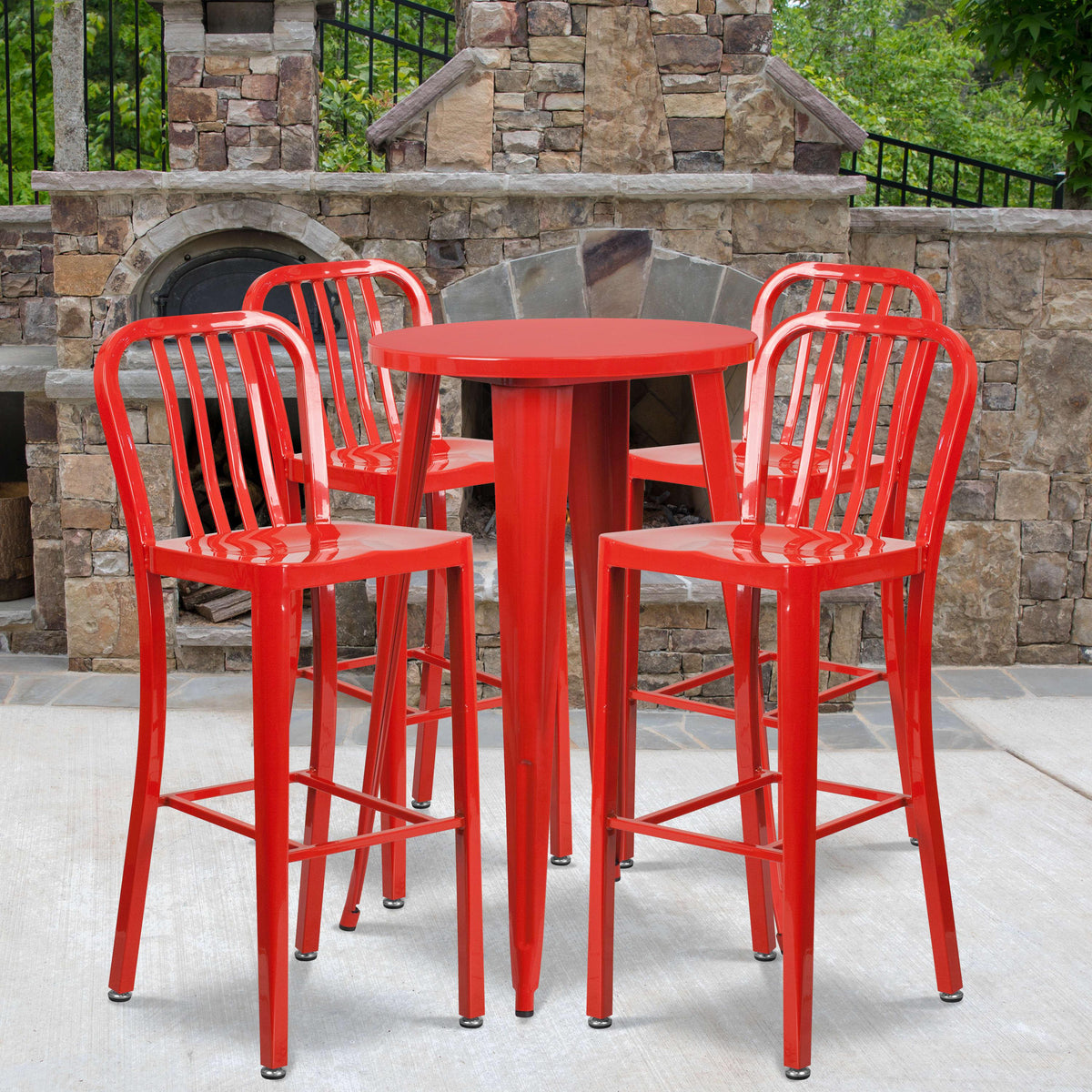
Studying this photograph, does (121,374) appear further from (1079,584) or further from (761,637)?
(1079,584)

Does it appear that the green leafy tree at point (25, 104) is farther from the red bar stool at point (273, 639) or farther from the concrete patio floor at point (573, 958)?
the red bar stool at point (273, 639)

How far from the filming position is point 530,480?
93.4 inches

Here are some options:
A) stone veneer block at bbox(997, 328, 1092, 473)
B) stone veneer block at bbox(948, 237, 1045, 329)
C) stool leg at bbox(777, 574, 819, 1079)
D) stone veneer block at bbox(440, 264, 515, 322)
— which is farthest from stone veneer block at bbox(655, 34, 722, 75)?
stool leg at bbox(777, 574, 819, 1079)

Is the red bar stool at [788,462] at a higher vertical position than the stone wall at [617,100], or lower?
lower

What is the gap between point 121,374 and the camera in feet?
13.9

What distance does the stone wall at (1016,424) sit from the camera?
449 cm

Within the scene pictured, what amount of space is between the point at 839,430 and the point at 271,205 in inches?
93.3

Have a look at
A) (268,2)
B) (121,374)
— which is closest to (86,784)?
(121,374)

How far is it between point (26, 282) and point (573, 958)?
3.81 meters

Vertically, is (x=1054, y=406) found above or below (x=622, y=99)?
below

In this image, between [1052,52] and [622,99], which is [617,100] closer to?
[622,99]

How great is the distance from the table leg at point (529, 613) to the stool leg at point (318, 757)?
14.5 inches

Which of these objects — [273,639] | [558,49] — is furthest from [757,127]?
[273,639]

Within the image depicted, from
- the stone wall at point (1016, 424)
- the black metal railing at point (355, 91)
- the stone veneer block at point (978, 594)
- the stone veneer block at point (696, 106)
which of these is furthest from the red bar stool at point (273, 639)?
the black metal railing at point (355, 91)
